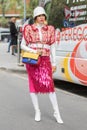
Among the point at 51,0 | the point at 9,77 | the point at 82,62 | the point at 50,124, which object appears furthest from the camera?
the point at 9,77

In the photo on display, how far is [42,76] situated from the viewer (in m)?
7.57

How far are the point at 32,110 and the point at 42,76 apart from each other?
113 cm

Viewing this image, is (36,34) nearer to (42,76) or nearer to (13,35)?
(42,76)

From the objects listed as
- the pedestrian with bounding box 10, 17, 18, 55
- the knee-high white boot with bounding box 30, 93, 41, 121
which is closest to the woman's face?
the knee-high white boot with bounding box 30, 93, 41, 121

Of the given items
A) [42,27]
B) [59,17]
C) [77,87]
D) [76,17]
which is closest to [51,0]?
[59,17]

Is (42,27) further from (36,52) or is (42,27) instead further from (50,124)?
(50,124)

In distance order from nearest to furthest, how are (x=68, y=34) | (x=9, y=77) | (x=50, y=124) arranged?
(x=50, y=124)
(x=68, y=34)
(x=9, y=77)

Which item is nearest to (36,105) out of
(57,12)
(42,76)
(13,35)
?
(42,76)

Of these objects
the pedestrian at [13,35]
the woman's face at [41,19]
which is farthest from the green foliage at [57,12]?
the pedestrian at [13,35]

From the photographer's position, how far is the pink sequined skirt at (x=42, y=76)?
24.8ft

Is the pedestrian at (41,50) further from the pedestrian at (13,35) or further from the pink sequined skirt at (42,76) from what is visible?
the pedestrian at (13,35)

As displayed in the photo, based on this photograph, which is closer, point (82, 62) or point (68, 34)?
point (82, 62)

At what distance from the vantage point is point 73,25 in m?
10.8

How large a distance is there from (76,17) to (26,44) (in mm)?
3360
